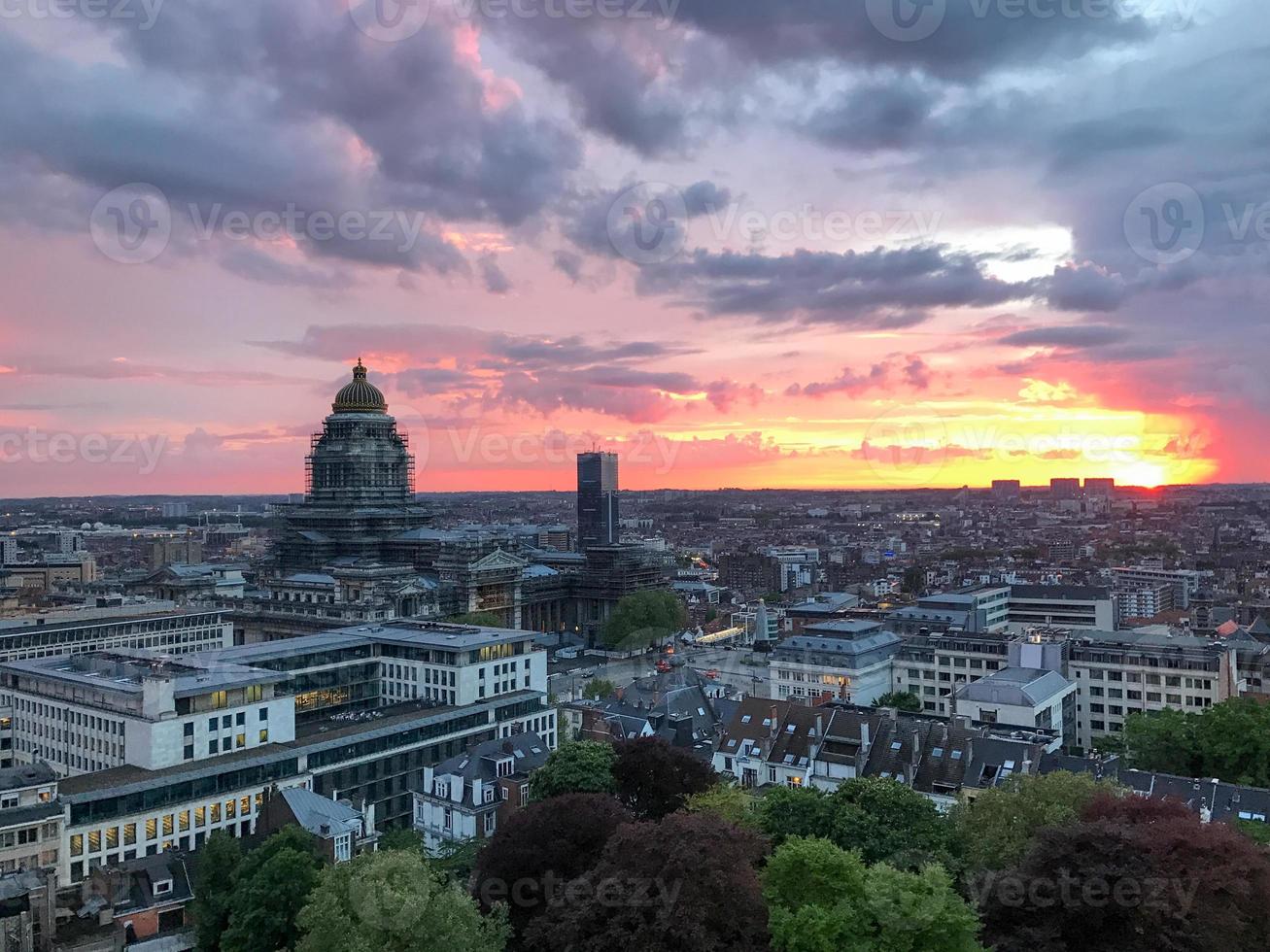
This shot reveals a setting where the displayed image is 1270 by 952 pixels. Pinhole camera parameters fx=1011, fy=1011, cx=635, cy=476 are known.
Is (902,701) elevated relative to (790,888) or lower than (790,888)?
lower

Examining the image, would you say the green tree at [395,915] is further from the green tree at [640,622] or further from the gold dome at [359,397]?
the gold dome at [359,397]

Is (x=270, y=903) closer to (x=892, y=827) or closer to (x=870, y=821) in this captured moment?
(x=870, y=821)

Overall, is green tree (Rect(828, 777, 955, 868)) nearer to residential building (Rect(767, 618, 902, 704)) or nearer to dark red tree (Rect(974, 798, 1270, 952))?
dark red tree (Rect(974, 798, 1270, 952))

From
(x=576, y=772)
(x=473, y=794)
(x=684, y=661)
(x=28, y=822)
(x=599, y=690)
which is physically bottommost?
(x=684, y=661)

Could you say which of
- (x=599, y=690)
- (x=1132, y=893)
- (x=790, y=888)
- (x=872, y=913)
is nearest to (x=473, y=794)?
(x=790, y=888)

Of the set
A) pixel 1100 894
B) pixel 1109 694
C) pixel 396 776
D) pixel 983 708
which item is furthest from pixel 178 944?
pixel 1109 694

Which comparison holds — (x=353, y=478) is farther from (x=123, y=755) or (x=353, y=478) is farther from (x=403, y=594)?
(x=123, y=755)

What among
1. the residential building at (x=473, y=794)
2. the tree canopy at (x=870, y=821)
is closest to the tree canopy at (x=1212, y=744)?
the tree canopy at (x=870, y=821)
